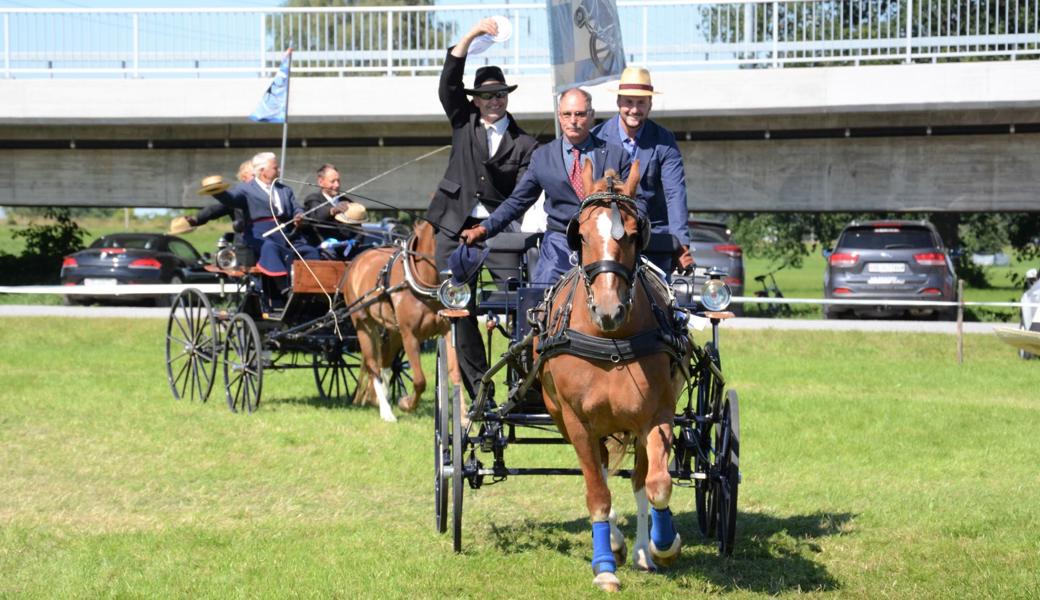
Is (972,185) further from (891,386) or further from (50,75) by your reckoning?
(50,75)

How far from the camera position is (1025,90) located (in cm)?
2411

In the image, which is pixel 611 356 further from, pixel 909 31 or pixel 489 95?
pixel 909 31

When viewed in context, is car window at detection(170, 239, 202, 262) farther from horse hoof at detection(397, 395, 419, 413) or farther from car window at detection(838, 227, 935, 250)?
horse hoof at detection(397, 395, 419, 413)

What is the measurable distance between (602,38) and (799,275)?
53.9 m

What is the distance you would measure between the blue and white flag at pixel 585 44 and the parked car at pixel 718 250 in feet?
41.1

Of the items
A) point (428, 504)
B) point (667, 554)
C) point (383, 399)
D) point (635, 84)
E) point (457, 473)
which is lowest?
point (428, 504)

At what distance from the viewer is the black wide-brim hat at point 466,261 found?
8.98m

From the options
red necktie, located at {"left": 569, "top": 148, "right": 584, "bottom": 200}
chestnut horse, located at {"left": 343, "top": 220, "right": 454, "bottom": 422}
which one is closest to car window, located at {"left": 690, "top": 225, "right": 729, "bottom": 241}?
chestnut horse, located at {"left": 343, "top": 220, "right": 454, "bottom": 422}

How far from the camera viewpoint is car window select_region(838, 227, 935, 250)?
25.3m

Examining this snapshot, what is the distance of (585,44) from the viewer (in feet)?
43.9

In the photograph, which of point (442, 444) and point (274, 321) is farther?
point (274, 321)

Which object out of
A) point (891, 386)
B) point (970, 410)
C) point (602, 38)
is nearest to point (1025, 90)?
point (891, 386)

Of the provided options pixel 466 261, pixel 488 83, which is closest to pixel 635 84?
pixel 466 261

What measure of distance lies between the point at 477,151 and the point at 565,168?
220cm
